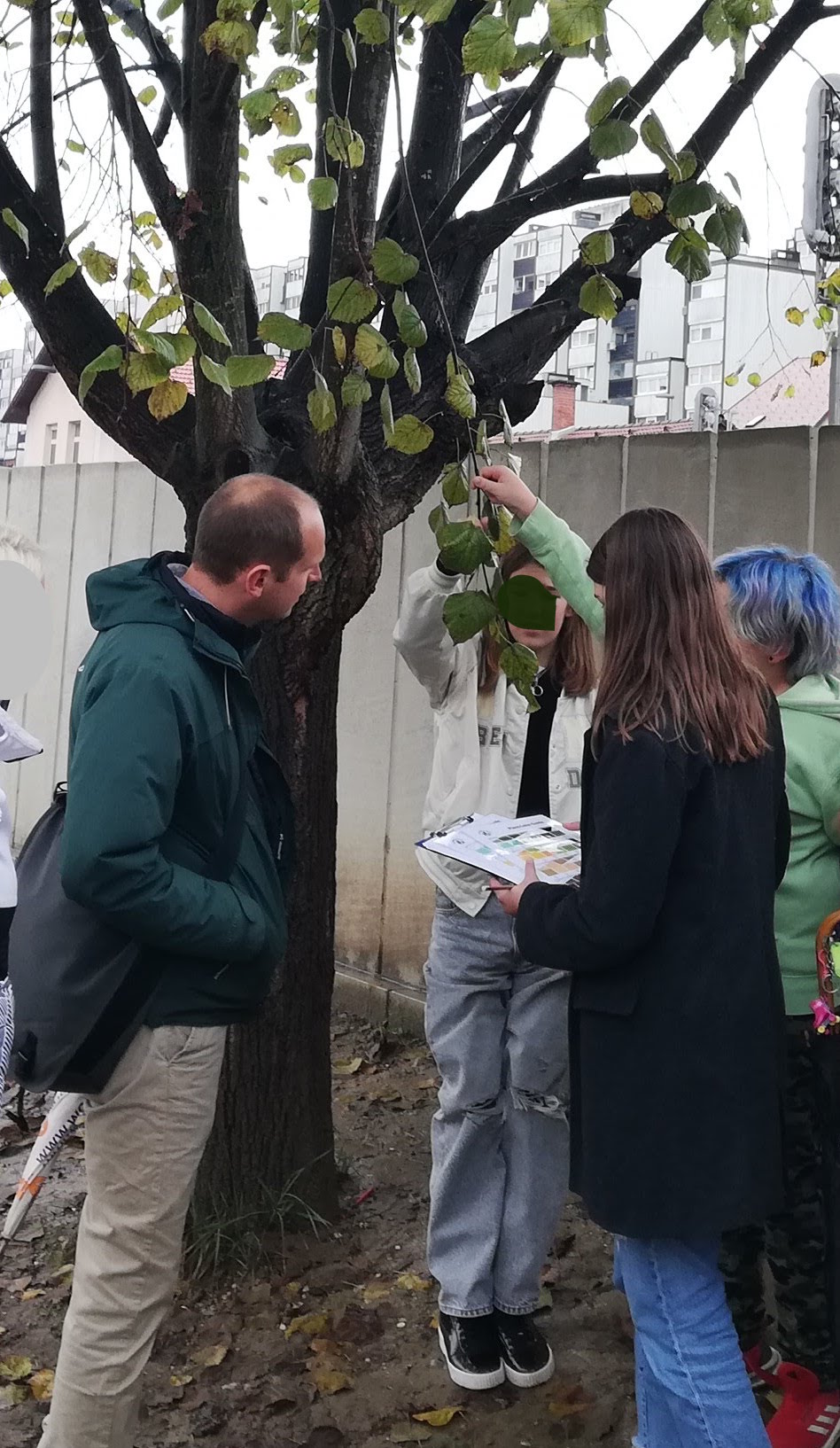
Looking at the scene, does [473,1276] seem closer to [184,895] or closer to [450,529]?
[184,895]

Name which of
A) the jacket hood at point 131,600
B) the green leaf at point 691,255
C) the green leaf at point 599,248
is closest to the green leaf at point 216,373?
the jacket hood at point 131,600

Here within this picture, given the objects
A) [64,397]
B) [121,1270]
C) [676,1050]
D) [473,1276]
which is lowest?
[473,1276]

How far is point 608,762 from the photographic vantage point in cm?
217

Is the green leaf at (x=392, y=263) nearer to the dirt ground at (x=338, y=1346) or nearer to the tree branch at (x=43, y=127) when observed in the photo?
the tree branch at (x=43, y=127)

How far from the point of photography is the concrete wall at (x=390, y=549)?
14.2 feet

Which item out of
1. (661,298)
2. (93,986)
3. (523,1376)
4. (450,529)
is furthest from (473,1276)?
(661,298)

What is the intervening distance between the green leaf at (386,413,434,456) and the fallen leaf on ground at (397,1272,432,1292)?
2112 mm

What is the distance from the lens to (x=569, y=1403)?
2910mm

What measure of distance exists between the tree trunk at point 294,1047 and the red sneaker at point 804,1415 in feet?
4.59

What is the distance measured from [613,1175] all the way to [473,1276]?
3.15 feet

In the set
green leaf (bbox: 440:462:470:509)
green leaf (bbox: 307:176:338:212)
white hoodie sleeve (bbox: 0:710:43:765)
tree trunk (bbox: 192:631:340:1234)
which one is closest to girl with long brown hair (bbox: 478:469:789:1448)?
green leaf (bbox: 440:462:470:509)

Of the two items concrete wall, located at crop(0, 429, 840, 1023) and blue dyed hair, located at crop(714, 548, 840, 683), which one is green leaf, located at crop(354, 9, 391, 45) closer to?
blue dyed hair, located at crop(714, 548, 840, 683)

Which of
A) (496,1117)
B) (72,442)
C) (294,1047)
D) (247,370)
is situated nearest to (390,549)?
(294,1047)

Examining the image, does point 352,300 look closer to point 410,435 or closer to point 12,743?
point 410,435
